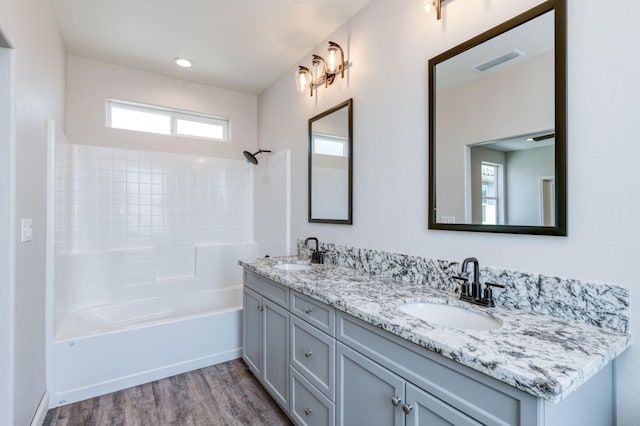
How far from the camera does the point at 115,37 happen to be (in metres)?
2.50

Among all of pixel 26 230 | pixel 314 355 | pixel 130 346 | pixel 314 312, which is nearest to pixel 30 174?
pixel 26 230

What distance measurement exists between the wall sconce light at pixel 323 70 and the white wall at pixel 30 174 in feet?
5.40

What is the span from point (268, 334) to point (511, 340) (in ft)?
4.95

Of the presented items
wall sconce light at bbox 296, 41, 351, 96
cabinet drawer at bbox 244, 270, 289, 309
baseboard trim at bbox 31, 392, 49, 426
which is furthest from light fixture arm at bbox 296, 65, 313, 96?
baseboard trim at bbox 31, 392, 49, 426

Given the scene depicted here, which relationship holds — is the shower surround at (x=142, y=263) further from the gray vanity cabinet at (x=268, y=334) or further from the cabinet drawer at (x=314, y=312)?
the cabinet drawer at (x=314, y=312)

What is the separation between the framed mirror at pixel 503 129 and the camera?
118 cm

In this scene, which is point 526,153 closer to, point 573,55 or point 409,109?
point 573,55

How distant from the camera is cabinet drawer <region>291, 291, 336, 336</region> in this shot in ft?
4.77

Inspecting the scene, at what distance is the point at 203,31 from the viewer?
2.41 meters

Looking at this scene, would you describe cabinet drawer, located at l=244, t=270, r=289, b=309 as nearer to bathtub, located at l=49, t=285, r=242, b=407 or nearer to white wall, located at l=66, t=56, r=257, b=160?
bathtub, located at l=49, t=285, r=242, b=407

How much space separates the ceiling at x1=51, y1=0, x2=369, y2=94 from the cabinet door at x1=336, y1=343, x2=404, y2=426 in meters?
2.14

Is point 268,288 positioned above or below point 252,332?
above

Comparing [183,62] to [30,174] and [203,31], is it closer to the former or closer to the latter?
[203,31]

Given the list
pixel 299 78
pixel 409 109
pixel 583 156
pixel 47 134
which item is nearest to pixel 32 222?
pixel 47 134
